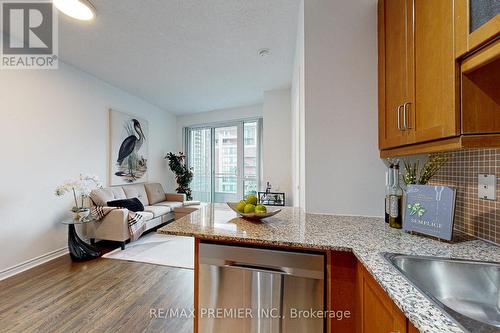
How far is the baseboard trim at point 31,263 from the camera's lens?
229 centimetres

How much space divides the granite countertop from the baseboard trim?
2.53 meters

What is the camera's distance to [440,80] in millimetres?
860

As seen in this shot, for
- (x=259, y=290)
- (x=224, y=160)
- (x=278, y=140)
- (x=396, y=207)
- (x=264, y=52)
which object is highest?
(x=264, y=52)

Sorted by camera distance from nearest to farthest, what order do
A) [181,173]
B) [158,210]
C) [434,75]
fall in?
[434,75], [158,210], [181,173]

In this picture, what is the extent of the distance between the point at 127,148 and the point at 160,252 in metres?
2.17

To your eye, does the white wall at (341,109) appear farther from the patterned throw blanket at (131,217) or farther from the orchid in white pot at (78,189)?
the orchid in white pot at (78,189)

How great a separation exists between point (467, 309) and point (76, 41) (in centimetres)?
381

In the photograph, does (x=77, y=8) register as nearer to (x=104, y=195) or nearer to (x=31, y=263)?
(x=104, y=195)

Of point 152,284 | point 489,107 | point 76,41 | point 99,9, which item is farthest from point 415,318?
point 76,41

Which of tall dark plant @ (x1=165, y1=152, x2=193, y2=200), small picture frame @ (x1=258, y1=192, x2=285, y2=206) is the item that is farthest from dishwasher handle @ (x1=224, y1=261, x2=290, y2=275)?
tall dark plant @ (x1=165, y1=152, x2=193, y2=200)

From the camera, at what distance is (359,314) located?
921mm

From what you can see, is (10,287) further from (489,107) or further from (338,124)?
(489,107)

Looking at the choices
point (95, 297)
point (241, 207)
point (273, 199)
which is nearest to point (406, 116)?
point (241, 207)

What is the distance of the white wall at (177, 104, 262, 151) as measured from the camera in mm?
4973
